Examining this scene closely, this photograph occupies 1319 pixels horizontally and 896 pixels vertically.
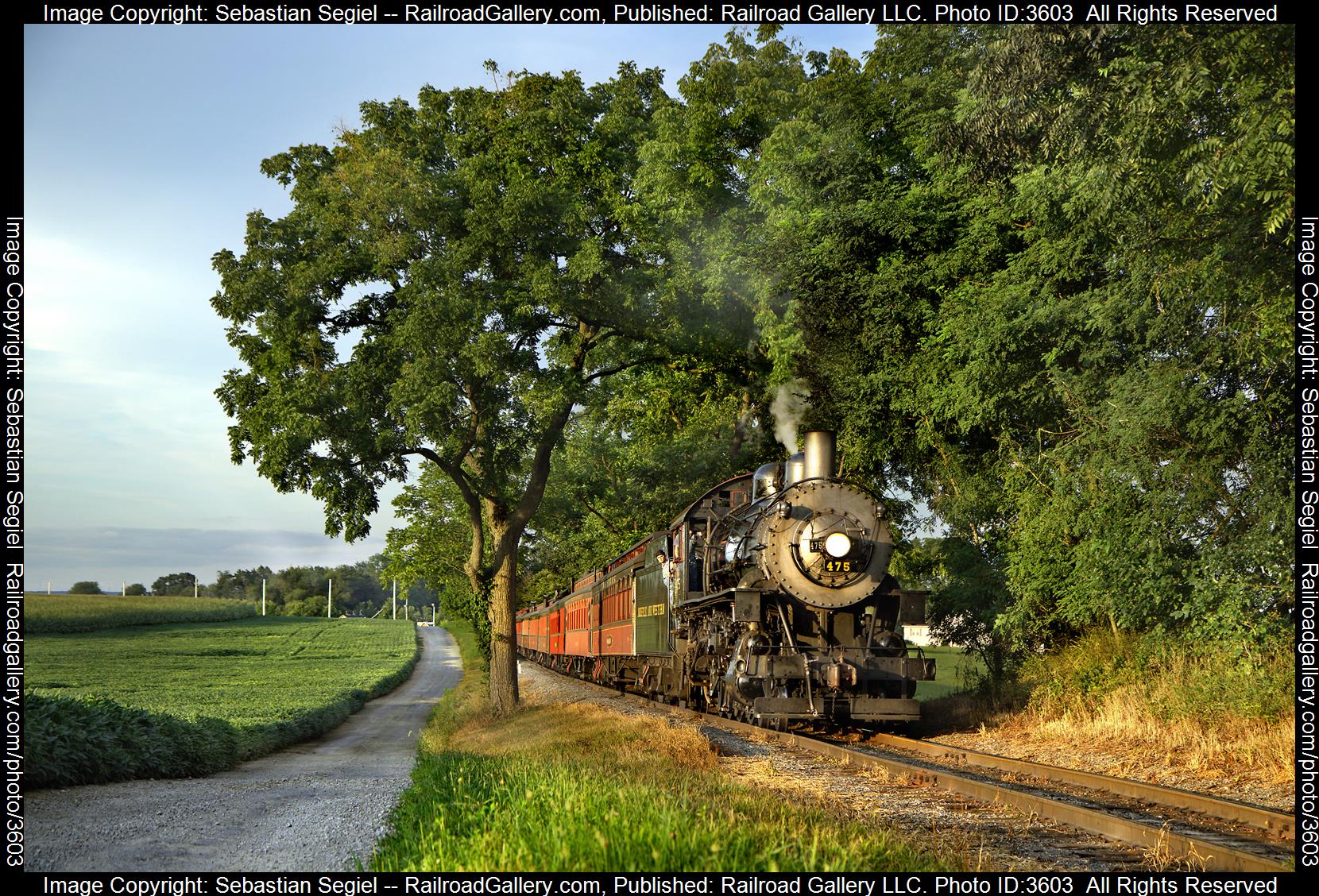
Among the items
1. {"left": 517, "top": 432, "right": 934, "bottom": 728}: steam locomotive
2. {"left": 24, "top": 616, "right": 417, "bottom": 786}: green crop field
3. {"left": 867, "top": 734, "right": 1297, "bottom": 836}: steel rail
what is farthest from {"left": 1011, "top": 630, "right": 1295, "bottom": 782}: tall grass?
{"left": 24, "top": 616, "right": 417, "bottom": 786}: green crop field

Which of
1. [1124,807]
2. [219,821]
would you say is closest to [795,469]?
[1124,807]

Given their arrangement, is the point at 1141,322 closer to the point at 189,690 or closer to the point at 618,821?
the point at 618,821

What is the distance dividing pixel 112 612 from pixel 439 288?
69.5m

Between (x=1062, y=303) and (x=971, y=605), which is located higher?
(x=1062, y=303)

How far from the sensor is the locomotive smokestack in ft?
51.8

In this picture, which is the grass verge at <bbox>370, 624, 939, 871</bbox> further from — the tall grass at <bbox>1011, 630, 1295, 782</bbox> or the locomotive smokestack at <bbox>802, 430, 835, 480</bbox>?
the tall grass at <bbox>1011, 630, 1295, 782</bbox>

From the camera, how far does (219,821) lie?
9016 millimetres

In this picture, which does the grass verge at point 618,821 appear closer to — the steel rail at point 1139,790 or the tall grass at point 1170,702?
the steel rail at point 1139,790

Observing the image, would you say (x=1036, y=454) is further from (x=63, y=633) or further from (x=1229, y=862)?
(x=63, y=633)

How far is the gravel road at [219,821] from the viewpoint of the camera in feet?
24.4

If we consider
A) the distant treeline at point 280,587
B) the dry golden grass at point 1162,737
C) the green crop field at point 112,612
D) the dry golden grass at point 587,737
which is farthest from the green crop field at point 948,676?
the distant treeline at point 280,587

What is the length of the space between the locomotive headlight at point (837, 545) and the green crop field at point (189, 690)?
9.42 metres

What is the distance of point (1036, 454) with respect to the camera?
Result: 56.7ft

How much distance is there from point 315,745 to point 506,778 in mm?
13690
